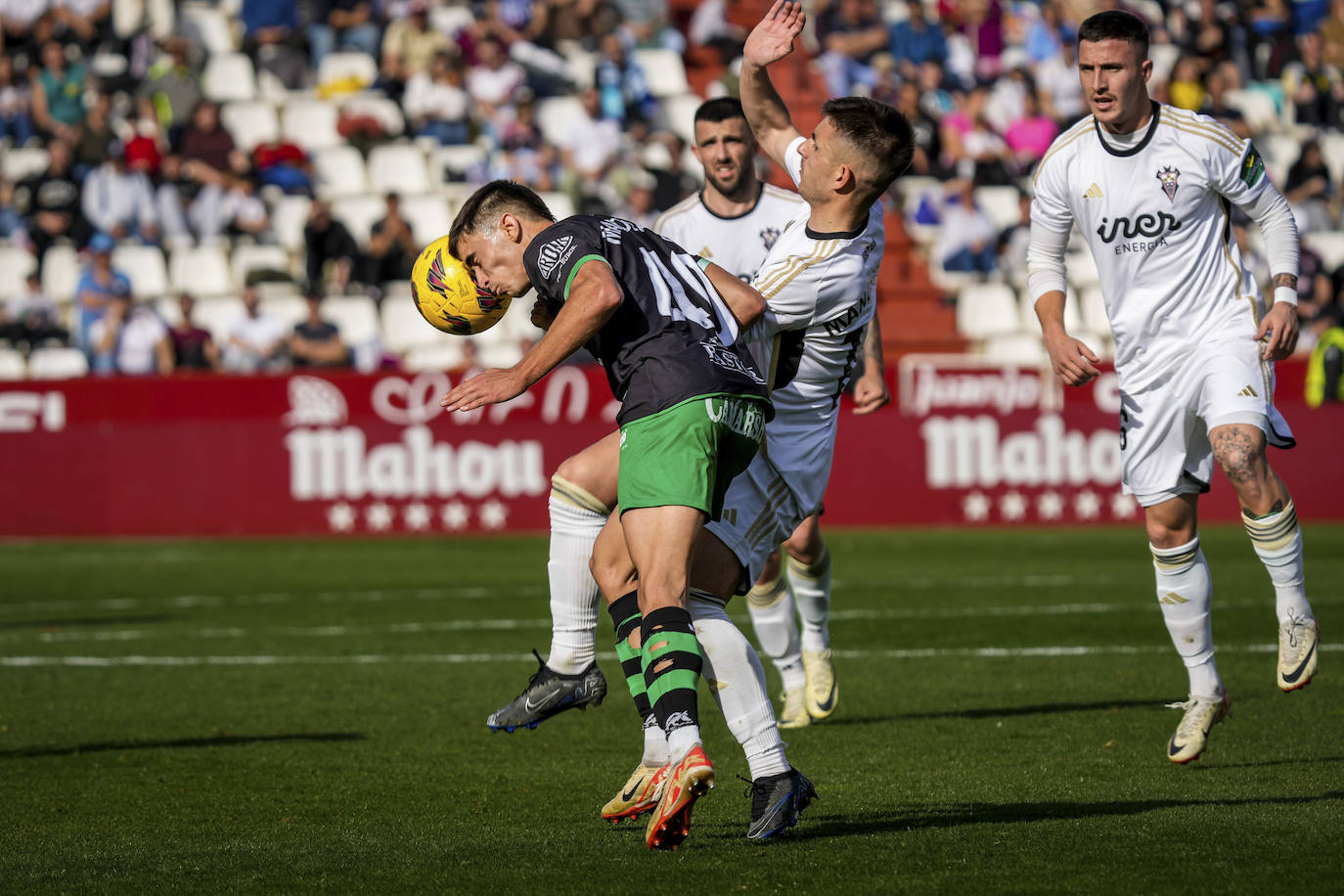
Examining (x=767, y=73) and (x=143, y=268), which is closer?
(x=767, y=73)

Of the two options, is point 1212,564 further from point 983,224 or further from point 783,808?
point 783,808

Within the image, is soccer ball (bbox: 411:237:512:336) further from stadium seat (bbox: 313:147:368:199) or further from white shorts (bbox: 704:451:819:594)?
stadium seat (bbox: 313:147:368:199)

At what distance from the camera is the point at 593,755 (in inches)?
255

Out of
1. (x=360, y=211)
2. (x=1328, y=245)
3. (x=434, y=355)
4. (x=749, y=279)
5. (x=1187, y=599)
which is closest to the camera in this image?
(x=1187, y=599)

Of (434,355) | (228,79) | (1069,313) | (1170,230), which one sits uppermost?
(228,79)

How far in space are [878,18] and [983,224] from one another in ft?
14.5

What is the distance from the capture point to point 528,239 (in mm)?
5027

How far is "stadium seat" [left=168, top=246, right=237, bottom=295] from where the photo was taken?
64.7ft

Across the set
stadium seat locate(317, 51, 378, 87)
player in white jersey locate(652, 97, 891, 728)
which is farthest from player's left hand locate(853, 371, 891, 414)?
stadium seat locate(317, 51, 378, 87)

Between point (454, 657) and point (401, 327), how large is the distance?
10366mm

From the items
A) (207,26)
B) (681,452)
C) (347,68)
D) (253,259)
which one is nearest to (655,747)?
(681,452)

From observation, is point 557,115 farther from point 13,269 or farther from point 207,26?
point 13,269

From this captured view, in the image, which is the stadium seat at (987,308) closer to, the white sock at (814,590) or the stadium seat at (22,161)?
the stadium seat at (22,161)

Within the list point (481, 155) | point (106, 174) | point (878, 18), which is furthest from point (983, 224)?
point (106, 174)
